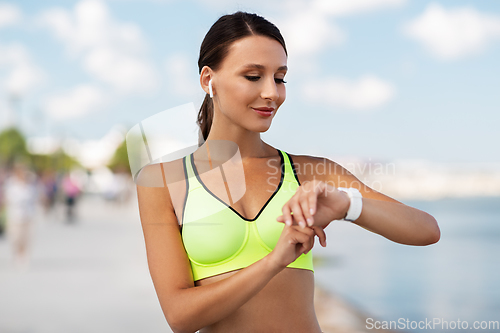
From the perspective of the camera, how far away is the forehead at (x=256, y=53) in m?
1.90

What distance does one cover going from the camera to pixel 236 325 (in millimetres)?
1932

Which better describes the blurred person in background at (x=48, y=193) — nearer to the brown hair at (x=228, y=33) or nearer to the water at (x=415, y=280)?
the water at (x=415, y=280)

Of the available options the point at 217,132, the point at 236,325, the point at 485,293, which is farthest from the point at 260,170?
the point at 485,293

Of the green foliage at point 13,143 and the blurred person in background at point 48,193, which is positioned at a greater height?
the green foliage at point 13,143

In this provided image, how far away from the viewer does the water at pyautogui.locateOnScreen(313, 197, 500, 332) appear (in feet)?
32.4

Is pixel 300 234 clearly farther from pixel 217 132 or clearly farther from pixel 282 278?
pixel 217 132

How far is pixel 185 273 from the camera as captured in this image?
186cm

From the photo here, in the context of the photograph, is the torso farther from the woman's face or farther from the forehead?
the forehead

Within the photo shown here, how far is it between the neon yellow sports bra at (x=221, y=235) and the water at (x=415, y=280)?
3.65 metres

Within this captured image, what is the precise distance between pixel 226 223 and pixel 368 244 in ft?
66.7

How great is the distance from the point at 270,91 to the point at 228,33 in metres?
0.30

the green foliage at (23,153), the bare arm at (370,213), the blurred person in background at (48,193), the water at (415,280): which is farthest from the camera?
the green foliage at (23,153)

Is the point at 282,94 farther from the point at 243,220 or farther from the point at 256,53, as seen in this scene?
the point at 243,220

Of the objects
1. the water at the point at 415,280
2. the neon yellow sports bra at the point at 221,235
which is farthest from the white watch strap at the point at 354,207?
the water at the point at 415,280
